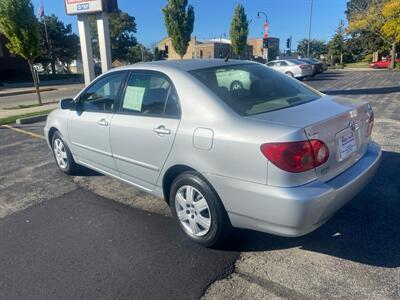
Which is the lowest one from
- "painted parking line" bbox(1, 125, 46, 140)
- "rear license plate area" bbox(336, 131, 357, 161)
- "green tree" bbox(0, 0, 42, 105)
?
"painted parking line" bbox(1, 125, 46, 140)

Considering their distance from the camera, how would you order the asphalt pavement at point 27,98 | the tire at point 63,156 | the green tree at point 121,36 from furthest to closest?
the green tree at point 121,36 < the asphalt pavement at point 27,98 < the tire at point 63,156

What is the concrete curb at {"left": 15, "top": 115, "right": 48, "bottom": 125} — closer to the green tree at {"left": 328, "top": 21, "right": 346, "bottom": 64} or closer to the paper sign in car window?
the paper sign in car window

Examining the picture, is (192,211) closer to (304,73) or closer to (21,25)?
(21,25)

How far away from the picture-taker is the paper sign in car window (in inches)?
141

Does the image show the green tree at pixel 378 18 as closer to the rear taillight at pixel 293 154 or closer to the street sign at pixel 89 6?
the street sign at pixel 89 6

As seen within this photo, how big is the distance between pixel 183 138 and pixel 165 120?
0.34 m

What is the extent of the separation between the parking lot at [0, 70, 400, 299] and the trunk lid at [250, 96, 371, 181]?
2.42 feet

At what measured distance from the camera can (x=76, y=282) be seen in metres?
2.76

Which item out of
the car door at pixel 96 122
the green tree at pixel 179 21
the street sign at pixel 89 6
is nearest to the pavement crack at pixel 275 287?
the car door at pixel 96 122

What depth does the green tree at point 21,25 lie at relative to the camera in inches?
505

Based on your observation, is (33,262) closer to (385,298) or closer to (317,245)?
(317,245)

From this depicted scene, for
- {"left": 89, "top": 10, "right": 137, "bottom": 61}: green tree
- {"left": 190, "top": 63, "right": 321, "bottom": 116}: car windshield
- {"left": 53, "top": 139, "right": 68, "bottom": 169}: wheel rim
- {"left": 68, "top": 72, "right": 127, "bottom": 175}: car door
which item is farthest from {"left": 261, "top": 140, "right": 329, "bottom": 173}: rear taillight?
{"left": 89, "top": 10, "right": 137, "bottom": 61}: green tree

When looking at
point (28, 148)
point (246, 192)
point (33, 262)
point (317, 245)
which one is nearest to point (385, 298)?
point (317, 245)

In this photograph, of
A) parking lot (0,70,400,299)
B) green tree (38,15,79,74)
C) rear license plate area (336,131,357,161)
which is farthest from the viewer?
green tree (38,15,79,74)
